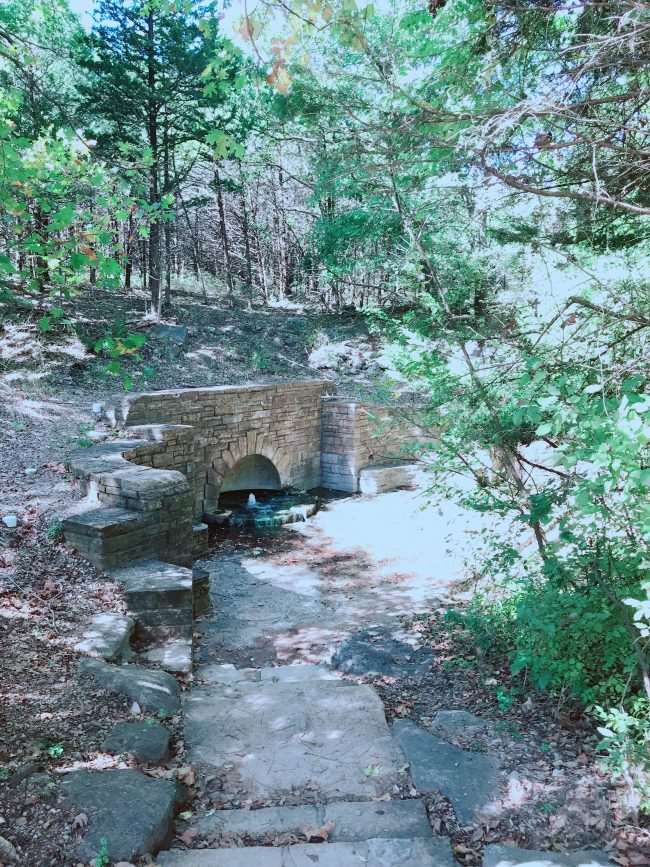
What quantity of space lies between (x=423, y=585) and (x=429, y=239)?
4.24 meters

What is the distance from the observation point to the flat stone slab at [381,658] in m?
4.13

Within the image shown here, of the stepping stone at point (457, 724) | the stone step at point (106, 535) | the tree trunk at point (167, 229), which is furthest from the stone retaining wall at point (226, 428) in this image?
the tree trunk at point (167, 229)

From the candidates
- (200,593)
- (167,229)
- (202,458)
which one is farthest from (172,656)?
(167,229)

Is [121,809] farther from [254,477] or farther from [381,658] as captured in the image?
[254,477]

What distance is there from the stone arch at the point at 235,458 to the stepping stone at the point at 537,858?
8.27 metres

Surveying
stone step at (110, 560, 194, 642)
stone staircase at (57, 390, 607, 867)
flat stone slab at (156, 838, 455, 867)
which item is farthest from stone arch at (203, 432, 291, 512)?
flat stone slab at (156, 838, 455, 867)

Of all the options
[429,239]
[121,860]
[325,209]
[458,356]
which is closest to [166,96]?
[325,209]

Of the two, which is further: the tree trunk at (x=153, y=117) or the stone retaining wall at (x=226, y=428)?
the tree trunk at (x=153, y=117)

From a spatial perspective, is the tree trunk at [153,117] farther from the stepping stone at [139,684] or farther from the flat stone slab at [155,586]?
the stepping stone at [139,684]

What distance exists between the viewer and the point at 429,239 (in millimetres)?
4684

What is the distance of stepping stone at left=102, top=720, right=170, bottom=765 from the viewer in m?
2.38

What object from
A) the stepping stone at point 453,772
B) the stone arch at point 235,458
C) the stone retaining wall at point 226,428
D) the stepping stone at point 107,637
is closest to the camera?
the stepping stone at point 453,772

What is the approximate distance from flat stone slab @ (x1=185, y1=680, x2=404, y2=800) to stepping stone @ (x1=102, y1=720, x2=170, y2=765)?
179 millimetres

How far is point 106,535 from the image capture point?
426 cm
